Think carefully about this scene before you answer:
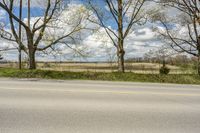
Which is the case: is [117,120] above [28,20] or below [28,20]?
below

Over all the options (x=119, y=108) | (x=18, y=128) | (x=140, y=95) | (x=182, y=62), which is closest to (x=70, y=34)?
(x=182, y=62)

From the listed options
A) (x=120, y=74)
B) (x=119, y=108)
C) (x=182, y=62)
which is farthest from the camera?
(x=182, y=62)

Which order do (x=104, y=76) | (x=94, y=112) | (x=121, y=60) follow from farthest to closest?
(x=121, y=60) < (x=104, y=76) < (x=94, y=112)

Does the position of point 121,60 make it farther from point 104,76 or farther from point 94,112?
point 94,112

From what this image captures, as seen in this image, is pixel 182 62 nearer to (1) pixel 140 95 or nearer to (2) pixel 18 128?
(1) pixel 140 95

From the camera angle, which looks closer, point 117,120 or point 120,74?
point 117,120

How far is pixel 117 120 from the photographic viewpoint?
8.56 meters

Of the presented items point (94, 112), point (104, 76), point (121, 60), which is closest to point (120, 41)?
point (121, 60)

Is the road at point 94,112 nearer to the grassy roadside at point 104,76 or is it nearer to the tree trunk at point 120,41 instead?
the grassy roadside at point 104,76

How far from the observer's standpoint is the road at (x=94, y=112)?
785cm

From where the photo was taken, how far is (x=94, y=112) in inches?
366

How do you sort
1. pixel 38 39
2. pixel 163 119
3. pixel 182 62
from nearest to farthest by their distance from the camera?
pixel 163 119, pixel 38 39, pixel 182 62

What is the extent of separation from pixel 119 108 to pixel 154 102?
5.49 ft

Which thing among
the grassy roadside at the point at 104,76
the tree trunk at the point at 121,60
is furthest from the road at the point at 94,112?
the tree trunk at the point at 121,60
